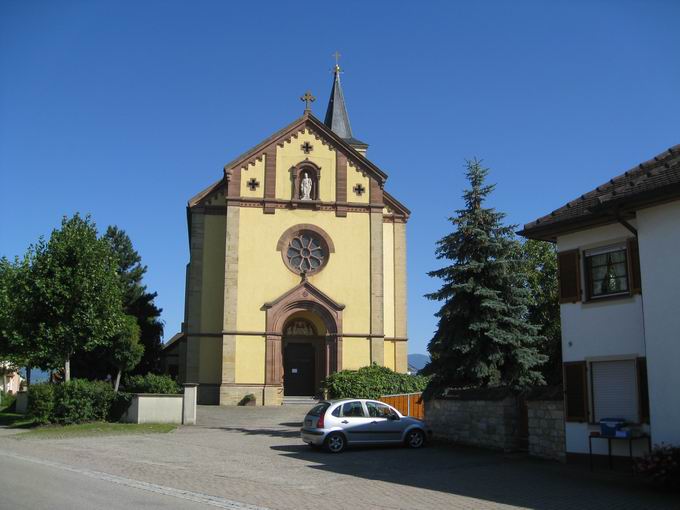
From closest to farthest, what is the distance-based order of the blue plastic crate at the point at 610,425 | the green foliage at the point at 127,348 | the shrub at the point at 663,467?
the shrub at the point at 663,467 < the blue plastic crate at the point at 610,425 < the green foliage at the point at 127,348

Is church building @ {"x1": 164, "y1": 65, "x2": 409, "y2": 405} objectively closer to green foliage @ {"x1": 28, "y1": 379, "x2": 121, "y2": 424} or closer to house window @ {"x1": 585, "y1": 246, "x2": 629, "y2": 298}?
green foliage @ {"x1": 28, "y1": 379, "x2": 121, "y2": 424}

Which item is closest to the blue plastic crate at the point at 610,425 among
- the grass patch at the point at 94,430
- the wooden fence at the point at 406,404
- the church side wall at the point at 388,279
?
the wooden fence at the point at 406,404

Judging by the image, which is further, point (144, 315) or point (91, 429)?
point (144, 315)

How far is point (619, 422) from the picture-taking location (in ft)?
46.4

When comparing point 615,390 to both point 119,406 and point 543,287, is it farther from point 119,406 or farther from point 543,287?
point 543,287

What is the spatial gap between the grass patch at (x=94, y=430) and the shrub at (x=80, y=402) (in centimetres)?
42

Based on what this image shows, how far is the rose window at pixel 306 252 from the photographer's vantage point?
121 ft

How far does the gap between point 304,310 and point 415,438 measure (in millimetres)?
17728

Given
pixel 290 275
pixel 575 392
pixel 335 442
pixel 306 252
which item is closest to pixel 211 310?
pixel 290 275

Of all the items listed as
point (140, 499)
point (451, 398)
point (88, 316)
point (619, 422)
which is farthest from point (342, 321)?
point (140, 499)

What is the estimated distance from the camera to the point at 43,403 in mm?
25781

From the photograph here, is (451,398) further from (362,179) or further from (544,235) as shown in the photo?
(362,179)

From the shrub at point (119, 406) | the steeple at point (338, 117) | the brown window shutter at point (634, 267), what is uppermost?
the steeple at point (338, 117)

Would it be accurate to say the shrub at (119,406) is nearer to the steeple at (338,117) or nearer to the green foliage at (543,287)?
the green foliage at (543,287)
